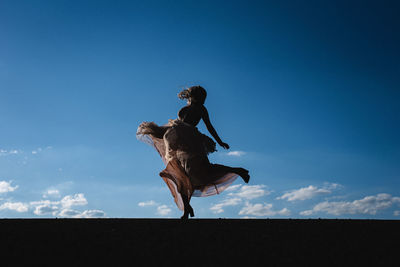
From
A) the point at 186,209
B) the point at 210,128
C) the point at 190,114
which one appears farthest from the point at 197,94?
the point at 186,209

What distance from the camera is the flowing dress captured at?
Answer: 7.73m

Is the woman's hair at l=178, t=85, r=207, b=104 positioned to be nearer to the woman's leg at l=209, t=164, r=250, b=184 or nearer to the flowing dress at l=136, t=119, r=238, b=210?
the flowing dress at l=136, t=119, r=238, b=210

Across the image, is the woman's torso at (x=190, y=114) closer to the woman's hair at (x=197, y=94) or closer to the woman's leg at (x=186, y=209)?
the woman's hair at (x=197, y=94)

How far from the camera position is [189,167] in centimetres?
770
